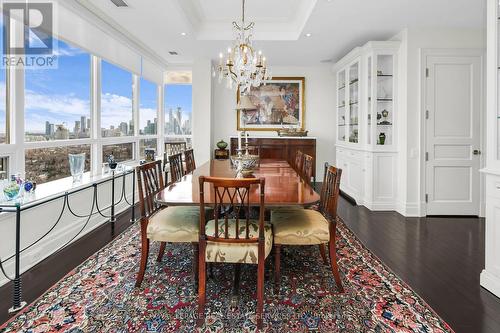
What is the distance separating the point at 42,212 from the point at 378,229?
372 cm

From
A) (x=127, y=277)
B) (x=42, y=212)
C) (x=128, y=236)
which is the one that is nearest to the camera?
(x=127, y=277)

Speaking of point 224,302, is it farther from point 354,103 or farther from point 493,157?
point 354,103

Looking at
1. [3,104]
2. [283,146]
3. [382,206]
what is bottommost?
[382,206]

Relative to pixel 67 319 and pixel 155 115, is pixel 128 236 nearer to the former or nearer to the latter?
pixel 67 319

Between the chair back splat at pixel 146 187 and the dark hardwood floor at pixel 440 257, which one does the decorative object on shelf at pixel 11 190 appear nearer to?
the chair back splat at pixel 146 187

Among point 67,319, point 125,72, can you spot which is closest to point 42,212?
point 67,319

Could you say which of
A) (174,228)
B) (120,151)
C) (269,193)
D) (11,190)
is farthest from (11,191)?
(120,151)

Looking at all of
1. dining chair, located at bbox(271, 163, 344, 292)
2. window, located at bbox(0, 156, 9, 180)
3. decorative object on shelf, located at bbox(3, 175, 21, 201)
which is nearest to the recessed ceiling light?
window, located at bbox(0, 156, 9, 180)

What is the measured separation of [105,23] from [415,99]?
14.7ft

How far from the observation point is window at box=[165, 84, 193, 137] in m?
7.45

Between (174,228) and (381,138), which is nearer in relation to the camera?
(174,228)

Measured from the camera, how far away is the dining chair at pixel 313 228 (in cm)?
241

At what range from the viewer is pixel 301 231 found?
2422 mm

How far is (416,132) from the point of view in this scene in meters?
4.67
